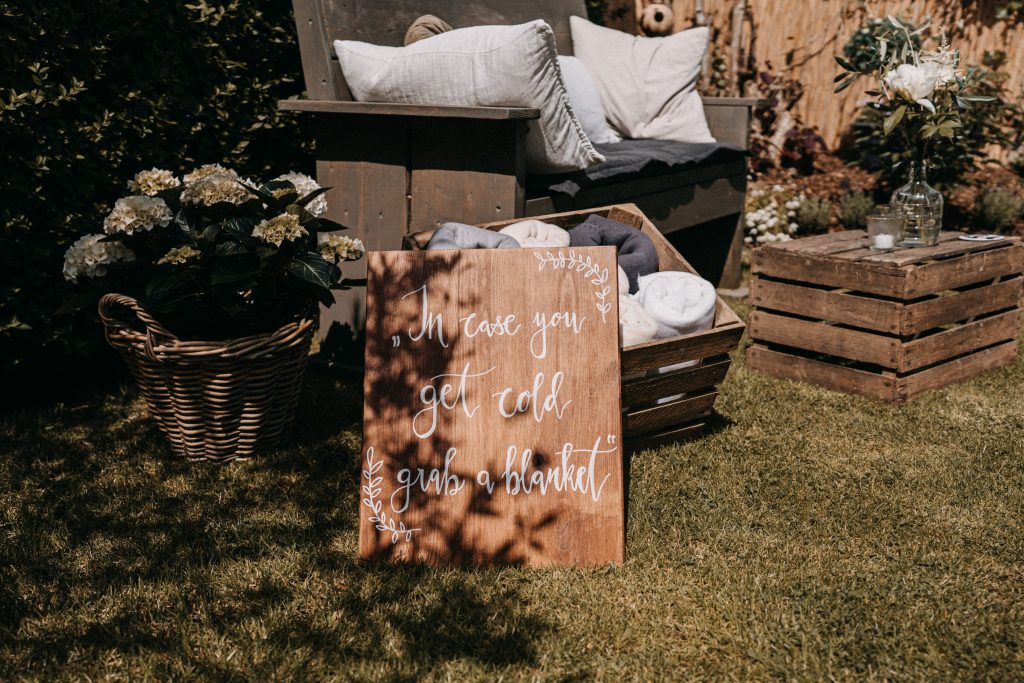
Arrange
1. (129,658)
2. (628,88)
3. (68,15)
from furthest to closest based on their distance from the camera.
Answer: (628,88) < (68,15) < (129,658)

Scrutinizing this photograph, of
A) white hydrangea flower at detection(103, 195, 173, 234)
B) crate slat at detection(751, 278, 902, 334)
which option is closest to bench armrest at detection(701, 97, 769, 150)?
crate slat at detection(751, 278, 902, 334)

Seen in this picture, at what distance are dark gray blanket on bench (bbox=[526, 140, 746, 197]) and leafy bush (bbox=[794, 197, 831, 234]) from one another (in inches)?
66.1

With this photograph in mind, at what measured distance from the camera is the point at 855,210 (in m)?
A: 6.01

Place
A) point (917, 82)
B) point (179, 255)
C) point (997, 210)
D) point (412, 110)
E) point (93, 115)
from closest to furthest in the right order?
point (179, 255)
point (412, 110)
point (93, 115)
point (917, 82)
point (997, 210)

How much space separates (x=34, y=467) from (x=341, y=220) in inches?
54.1

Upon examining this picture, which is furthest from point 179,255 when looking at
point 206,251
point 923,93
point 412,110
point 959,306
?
point 959,306

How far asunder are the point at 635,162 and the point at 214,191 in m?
1.81

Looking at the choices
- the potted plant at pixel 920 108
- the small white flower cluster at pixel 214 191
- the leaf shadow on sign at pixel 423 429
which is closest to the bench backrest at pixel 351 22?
the small white flower cluster at pixel 214 191

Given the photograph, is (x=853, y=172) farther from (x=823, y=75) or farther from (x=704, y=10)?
(x=704, y=10)

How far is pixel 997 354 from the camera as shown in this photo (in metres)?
3.66

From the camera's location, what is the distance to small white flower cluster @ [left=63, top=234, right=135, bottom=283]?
8.29ft

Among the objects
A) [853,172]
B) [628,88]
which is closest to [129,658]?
[628,88]

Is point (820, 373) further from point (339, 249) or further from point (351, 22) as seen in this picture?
point (351, 22)

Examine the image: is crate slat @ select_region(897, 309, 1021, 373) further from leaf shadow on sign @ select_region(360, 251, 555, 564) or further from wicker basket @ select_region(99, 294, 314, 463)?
wicker basket @ select_region(99, 294, 314, 463)
